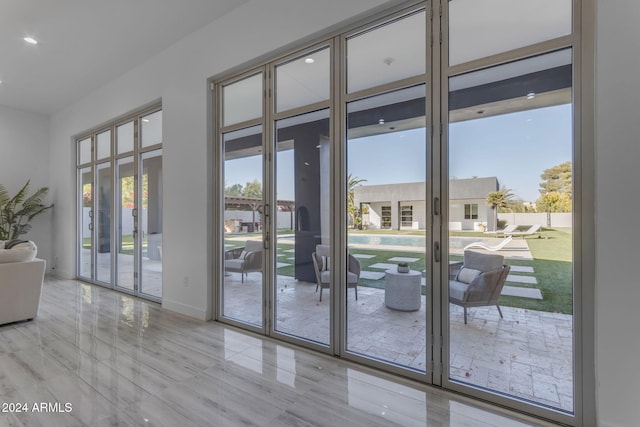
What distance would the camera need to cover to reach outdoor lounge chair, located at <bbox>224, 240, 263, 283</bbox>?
3.60 meters

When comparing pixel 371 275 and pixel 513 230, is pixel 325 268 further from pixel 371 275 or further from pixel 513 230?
pixel 513 230

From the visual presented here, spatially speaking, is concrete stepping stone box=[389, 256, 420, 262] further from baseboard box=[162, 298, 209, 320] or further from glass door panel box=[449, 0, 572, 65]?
baseboard box=[162, 298, 209, 320]

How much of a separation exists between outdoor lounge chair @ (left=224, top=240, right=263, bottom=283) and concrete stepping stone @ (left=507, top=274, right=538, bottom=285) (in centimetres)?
237

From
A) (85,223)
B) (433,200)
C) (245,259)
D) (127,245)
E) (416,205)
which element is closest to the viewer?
(433,200)

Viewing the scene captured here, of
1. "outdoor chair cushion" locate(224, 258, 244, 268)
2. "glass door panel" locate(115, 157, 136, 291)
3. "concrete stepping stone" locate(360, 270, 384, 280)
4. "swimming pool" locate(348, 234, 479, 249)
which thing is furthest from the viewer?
"glass door panel" locate(115, 157, 136, 291)

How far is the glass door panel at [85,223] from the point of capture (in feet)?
20.6

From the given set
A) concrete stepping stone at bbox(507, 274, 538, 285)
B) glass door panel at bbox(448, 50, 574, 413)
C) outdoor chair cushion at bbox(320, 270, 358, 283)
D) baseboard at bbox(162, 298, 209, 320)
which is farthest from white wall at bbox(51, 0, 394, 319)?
concrete stepping stone at bbox(507, 274, 538, 285)

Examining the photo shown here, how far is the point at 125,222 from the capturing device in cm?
544

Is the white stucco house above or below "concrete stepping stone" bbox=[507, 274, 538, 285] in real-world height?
above

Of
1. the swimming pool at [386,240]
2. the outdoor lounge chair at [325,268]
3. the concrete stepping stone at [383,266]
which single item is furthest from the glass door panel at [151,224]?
the concrete stepping stone at [383,266]

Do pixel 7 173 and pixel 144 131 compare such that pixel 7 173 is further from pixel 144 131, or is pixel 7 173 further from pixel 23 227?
pixel 144 131

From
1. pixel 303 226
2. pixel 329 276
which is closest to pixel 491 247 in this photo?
pixel 329 276

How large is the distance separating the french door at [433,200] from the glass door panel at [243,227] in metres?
0.09

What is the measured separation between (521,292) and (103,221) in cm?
664
